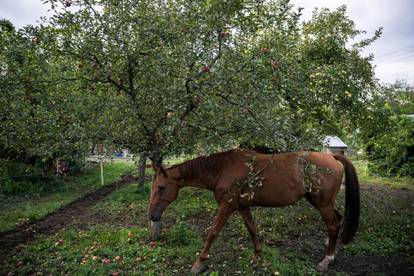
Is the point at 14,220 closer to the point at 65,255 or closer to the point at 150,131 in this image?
the point at 65,255

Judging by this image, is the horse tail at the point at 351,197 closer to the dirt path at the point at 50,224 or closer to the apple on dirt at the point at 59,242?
the apple on dirt at the point at 59,242

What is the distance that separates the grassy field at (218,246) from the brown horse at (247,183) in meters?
0.36

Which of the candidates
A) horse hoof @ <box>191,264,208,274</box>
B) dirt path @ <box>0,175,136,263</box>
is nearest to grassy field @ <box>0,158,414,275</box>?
horse hoof @ <box>191,264,208,274</box>

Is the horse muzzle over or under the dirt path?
over

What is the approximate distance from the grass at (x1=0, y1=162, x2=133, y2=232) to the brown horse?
400cm

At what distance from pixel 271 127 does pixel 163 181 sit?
1754mm

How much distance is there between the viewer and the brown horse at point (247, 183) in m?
3.81

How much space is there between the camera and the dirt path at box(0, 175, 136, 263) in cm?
481

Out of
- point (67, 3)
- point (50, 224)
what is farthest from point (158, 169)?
point (50, 224)

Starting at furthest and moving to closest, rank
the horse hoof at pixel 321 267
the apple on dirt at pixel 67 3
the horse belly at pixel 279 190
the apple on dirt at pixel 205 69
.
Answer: the horse belly at pixel 279 190, the horse hoof at pixel 321 267, the apple on dirt at pixel 67 3, the apple on dirt at pixel 205 69

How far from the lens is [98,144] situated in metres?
3.91

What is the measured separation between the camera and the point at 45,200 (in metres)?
7.80

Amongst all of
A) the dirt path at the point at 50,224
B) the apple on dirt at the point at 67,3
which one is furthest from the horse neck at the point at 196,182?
the dirt path at the point at 50,224

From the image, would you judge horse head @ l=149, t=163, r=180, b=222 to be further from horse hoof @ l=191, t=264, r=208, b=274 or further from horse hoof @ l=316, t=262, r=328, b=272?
horse hoof @ l=316, t=262, r=328, b=272
